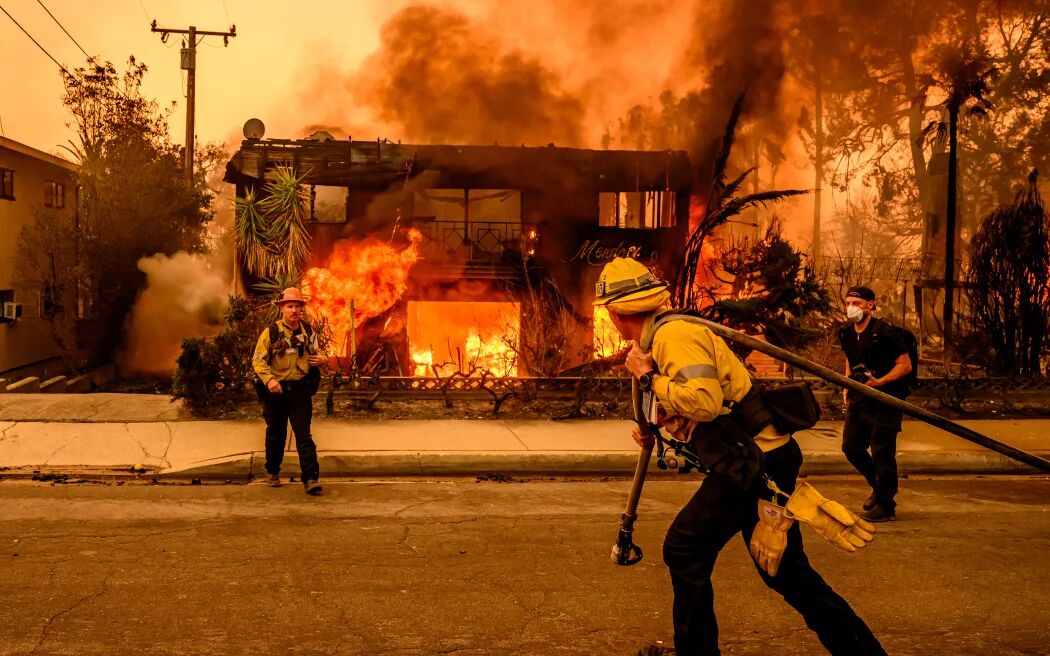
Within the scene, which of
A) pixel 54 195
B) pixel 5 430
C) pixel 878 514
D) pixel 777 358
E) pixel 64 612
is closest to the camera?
pixel 777 358

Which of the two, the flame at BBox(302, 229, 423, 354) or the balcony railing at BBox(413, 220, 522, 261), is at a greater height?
the balcony railing at BBox(413, 220, 522, 261)

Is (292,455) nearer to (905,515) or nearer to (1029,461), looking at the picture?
(905,515)

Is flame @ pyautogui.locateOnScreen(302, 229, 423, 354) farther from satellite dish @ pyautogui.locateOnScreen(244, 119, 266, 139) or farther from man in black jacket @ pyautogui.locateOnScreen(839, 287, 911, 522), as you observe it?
man in black jacket @ pyautogui.locateOnScreen(839, 287, 911, 522)

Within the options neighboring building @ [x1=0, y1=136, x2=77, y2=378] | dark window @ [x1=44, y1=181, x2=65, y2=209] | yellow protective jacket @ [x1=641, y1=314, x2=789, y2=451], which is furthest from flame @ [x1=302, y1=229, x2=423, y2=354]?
yellow protective jacket @ [x1=641, y1=314, x2=789, y2=451]

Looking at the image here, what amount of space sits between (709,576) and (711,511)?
0.82 ft

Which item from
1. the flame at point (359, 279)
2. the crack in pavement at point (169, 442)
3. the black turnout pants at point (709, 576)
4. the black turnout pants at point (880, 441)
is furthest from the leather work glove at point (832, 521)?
the flame at point (359, 279)

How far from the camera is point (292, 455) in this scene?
28.9 ft

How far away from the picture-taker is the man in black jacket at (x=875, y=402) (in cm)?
698

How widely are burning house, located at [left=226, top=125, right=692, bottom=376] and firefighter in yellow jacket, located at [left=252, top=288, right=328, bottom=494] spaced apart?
901 cm

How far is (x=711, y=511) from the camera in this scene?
3.73 m

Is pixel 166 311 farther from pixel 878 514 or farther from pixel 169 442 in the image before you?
pixel 878 514

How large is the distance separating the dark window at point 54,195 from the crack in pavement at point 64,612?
68.5 feet

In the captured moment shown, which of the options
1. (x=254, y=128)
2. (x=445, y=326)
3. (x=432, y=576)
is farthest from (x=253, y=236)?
(x=432, y=576)

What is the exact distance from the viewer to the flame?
16.9 metres
